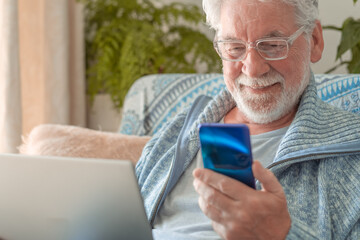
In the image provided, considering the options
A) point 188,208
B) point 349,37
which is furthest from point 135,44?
point 188,208

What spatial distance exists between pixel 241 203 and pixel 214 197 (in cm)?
5

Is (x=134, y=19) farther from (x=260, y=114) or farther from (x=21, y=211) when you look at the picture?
(x=21, y=211)

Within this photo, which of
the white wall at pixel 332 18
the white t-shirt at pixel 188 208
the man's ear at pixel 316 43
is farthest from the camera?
the white wall at pixel 332 18

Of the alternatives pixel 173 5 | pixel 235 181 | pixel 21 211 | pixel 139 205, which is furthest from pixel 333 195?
pixel 173 5

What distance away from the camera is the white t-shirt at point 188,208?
3.72 ft

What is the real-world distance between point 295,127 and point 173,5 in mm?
1637

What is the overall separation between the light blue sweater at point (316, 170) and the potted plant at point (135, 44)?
1242 millimetres

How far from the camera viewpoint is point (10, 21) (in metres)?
2.09

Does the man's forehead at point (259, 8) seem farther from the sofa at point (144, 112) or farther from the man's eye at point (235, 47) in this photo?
the sofa at point (144, 112)

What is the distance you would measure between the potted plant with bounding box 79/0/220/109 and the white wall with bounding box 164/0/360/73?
619 millimetres

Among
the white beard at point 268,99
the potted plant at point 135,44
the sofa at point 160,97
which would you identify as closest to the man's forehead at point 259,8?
the white beard at point 268,99

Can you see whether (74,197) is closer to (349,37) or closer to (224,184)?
(224,184)

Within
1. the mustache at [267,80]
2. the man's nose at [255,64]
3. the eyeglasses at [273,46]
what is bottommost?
the mustache at [267,80]

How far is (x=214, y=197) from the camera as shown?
0.81 meters
